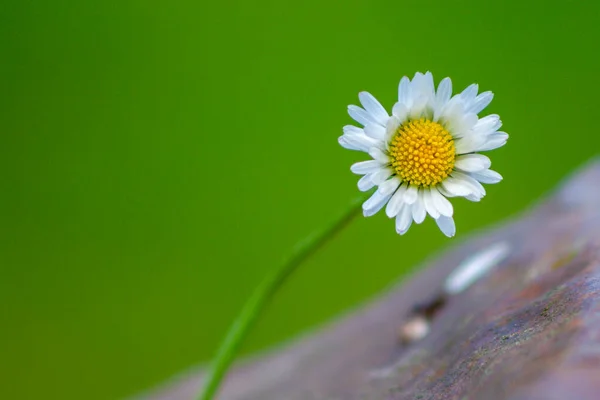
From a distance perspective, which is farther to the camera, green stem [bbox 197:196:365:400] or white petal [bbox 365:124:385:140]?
green stem [bbox 197:196:365:400]

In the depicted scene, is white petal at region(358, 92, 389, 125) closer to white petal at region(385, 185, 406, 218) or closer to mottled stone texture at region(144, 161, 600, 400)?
white petal at region(385, 185, 406, 218)

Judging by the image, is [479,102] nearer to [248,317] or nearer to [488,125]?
[488,125]

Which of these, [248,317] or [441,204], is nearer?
[441,204]

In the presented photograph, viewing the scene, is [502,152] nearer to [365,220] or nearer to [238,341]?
[365,220]

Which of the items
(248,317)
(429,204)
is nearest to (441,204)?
(429,204)

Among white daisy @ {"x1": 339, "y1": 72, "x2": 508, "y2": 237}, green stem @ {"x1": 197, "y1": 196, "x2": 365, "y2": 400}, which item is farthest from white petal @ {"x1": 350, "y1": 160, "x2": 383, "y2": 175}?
green stem @ {"x1": 197, "y1": 196, "x2": 365, "y2": 400}

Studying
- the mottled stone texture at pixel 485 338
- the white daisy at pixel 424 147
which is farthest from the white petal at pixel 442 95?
the mottled stone texture at pixel 485 338

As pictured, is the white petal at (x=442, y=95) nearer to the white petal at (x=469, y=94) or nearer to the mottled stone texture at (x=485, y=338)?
the white petal at (x=469, y=94)
